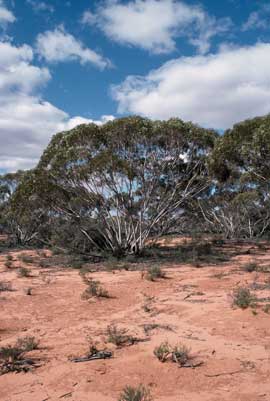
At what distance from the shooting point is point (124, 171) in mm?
19312

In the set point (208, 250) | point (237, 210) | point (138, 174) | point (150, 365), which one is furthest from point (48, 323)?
point (237, 210)

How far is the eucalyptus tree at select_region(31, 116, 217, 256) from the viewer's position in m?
19.3

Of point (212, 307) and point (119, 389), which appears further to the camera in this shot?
point (212, 307)

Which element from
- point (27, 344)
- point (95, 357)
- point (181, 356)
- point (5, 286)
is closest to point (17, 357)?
point (27, 344)

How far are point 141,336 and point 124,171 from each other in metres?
12.8

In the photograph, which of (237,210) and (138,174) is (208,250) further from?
(237,210)

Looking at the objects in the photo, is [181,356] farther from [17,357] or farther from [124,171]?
[124,171]

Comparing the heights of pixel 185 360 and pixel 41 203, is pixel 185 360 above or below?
below

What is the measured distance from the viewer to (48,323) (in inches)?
337

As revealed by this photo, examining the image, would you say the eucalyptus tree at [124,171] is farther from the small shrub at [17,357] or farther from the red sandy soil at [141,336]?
the small shrub at [17,357]

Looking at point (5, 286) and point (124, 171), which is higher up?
point (124, 171)

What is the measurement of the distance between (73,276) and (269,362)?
1085cm

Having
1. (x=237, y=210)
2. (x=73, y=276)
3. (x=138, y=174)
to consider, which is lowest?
(x=73, y=276)

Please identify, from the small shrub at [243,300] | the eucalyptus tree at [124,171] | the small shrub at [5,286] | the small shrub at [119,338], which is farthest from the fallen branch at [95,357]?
the eucalyptus tree at [124,171]
